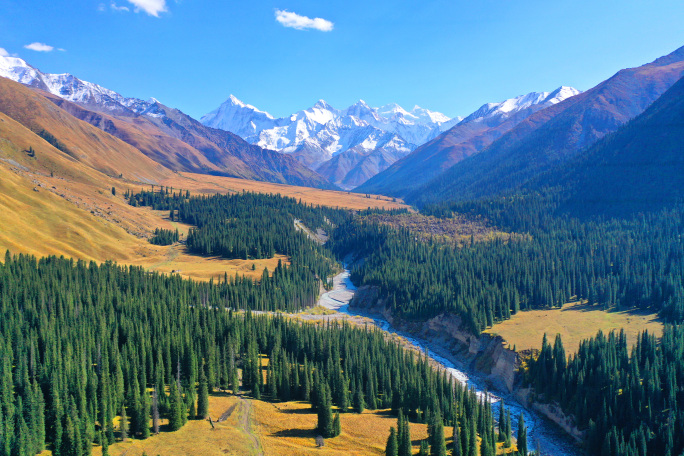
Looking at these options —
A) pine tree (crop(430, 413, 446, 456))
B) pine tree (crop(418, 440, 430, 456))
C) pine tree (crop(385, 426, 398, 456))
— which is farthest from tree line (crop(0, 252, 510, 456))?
pine tree (crop(385, 426, 398, 456))

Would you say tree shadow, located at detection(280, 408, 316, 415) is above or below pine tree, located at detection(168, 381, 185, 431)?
below

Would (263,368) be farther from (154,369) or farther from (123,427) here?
(123,427)

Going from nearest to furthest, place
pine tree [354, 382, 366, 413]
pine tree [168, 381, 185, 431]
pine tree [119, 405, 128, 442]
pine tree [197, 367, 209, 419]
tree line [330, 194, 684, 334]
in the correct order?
pine tree [119, 405, 128, 442] < pine tree [168, 381, 185, 431] < pine tree [197, 367, 209, 419] < pine tree [354, 382, 366, 413] < tree line [330, 194, 684, 334]

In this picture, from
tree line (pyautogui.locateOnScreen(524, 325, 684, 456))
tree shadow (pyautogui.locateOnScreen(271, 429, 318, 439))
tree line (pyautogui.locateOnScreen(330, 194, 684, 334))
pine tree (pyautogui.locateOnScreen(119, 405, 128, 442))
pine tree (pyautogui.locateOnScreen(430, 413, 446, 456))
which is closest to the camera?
pine tree (pyautogui.locateOnScreen(119, 405, 128, 442))

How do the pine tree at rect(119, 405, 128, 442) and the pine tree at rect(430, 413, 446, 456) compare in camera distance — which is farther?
the pine tree at rect(430, 413, 446, 456)

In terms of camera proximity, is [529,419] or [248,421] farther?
[529,419]

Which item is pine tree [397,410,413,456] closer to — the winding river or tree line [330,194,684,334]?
the winding river

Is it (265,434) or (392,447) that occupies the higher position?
(265,434)

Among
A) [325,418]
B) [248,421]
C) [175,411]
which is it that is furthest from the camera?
[248,421]

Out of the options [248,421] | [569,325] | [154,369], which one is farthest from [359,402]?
[569,325]

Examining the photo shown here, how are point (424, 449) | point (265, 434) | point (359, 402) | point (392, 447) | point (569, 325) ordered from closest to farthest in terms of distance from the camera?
point (392, 447), point (424, 449), point (265, 434), point (359, 402), point (569, 325)
